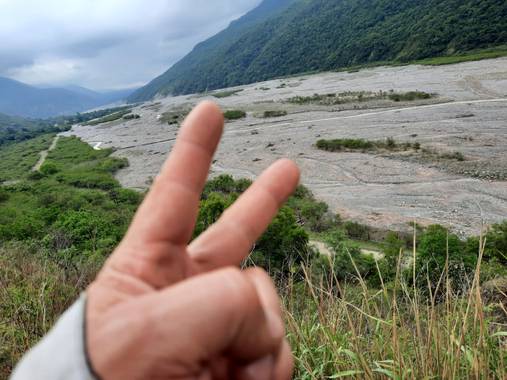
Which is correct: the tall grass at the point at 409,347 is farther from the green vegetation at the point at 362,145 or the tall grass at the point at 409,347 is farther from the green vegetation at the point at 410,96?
the green vegetation at the point at 410,96

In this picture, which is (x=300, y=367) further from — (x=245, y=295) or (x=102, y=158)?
(x=102, y=158)

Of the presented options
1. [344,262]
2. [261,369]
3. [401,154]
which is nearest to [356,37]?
[401,154]

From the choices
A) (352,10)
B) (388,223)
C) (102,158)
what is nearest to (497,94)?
(388,223)

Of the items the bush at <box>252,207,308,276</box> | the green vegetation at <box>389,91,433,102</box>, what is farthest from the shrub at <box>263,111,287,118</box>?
the bush at <box>252,207,308,276</box>

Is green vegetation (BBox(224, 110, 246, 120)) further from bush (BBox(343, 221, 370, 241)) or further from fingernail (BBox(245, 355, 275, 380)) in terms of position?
fingernail (BBox(245, 355, 275, 380))

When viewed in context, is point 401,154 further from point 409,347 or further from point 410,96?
point 409,347

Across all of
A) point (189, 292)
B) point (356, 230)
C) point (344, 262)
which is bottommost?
point (356, 230)
